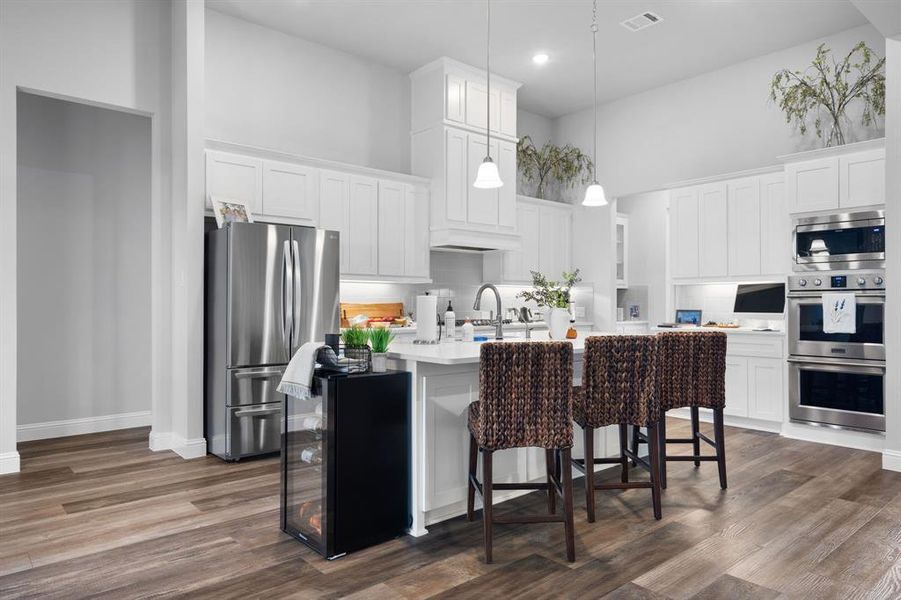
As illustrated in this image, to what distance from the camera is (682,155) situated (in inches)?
261

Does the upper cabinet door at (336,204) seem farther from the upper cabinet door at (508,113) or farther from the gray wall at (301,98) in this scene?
the upper cabinet door at (508,113)

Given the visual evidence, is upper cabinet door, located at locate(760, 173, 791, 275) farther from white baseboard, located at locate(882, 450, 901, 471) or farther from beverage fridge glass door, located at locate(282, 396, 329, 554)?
beverage fridge glass door, located at locate(282, 396, 329, 554)

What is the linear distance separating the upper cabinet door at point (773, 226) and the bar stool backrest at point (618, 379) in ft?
10.5

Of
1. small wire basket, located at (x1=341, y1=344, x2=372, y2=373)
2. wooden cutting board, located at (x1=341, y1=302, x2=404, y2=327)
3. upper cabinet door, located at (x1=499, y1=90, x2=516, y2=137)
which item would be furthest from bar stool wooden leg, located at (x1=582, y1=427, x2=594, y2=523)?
upper cabinet door, located at (x1=499, y1=90, x2=516, y2=137)

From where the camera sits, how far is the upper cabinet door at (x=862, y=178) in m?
4.82

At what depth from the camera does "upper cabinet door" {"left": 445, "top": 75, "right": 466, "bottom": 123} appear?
19.9 feet

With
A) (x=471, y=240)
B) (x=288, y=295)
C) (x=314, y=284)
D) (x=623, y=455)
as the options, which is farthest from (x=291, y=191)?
(x=623, y=455)

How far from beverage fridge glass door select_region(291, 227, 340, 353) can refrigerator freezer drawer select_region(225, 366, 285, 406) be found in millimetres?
262

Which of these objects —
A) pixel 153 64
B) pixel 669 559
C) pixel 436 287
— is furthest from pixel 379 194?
pixel 669 559

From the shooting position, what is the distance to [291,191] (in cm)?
509

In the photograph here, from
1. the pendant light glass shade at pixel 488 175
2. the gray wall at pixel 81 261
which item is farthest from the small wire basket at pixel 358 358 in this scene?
the gray wall at pixel 81 261

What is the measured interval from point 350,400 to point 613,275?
5203 mm

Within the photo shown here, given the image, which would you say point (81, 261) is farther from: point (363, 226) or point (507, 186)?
point (507, 186)

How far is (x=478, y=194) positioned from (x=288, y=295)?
2.57 m
